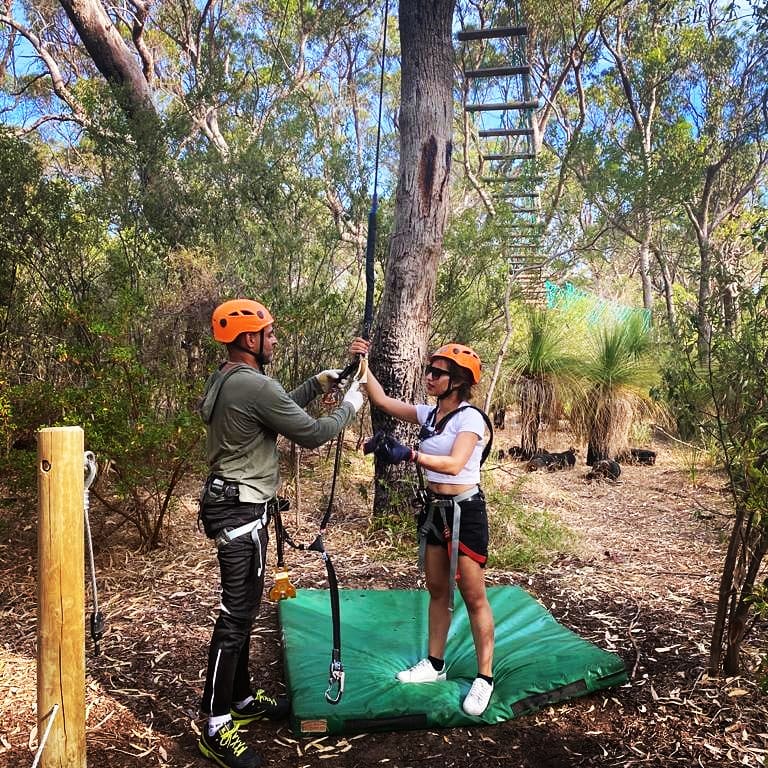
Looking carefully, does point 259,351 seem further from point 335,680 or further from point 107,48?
point 107,48

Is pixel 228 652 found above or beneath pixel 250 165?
beneath

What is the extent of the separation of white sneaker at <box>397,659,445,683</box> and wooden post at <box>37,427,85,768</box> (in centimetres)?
149

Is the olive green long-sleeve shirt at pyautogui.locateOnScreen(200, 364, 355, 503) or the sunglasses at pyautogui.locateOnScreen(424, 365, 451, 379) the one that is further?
the sunglasses at pyautogui.locateOnScreen(424, 365, 451, 379)

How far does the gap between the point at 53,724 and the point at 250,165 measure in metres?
6.02

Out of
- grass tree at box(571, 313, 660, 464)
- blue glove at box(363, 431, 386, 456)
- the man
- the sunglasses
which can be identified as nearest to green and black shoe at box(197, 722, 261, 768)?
the man

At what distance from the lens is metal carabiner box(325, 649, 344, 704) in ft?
9.46

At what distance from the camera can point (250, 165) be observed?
23.4 feet

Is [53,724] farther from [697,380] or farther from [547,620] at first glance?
[697,380]

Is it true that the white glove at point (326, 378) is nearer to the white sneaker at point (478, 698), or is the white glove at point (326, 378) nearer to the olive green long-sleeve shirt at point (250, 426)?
the olive green long-sleeve shirt at point (250, 426)

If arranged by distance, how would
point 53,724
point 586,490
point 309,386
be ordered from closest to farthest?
1. point 53,724
2. point 309,386
3. point 586,490

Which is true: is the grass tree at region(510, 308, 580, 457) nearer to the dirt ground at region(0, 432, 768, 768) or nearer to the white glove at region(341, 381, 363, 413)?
the dirt ground at region(0, 432, 768, 768)

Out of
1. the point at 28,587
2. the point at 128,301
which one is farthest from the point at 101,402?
the point at 28,587

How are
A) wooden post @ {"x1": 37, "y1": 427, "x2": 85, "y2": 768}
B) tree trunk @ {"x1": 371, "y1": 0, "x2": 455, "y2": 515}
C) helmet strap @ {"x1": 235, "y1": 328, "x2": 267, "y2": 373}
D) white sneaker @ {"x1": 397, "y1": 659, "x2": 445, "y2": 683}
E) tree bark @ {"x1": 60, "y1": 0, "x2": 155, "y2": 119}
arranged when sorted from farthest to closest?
tree bark @ {"x1": 60, "y1": 0, "x2": 155, "y2": 119} → tree trunk @ {"x1": 371, "y1": 0, "x2": 455, "y2": 515} → white sneaker @ {"x1": 397, "y1": 659, "x2": 445, "y2": 683} → helmet strap @ {"x1": 235, "y1": 328, "x2": 267, "y2": 373} → wooden post @ {"x1": 37, "y1": 427, "x2": 85, "y2": 768}

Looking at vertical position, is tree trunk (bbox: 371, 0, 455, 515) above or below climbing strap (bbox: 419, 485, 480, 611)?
above
